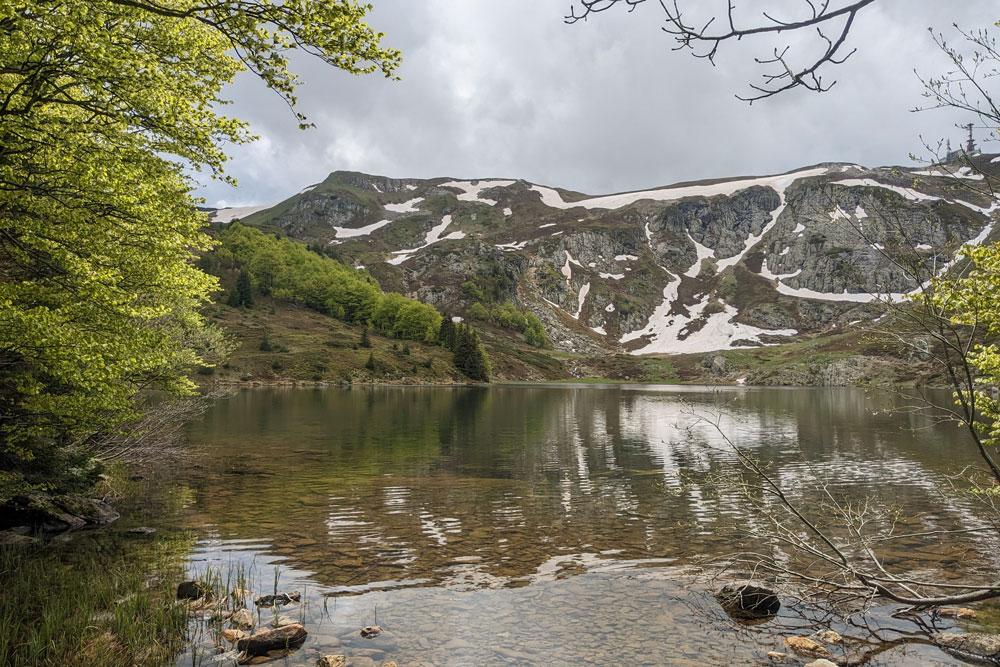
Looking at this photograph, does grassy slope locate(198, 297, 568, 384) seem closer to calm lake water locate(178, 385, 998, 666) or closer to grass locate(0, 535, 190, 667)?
calm lake water locate(178, 385, 998, 666)

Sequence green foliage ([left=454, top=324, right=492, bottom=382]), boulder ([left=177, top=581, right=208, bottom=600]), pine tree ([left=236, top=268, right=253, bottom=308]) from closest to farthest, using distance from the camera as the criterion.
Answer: boulder ([left=177, top=581, right=208, bottom=600]), green foliage ([left=454, top=324, right=492, bottom=382]), pine tree ([left=236, top=268, right=253, bottom=308])

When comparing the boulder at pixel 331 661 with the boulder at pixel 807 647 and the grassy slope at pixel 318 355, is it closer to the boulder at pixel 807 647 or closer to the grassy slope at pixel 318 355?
the boulder at pixel 807 647

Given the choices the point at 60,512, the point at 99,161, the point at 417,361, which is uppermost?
the point at 99,161

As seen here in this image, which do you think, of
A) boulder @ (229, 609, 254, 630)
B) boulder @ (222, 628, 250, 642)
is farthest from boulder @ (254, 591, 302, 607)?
boulder @ (222, 628, 250, 642)

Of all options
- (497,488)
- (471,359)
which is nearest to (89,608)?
(497,488)

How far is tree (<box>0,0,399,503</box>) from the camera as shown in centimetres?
841

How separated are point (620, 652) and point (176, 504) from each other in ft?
58.2

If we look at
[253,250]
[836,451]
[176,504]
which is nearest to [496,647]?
[176,504]

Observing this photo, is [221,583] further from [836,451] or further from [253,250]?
[253,250]

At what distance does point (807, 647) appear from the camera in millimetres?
9805

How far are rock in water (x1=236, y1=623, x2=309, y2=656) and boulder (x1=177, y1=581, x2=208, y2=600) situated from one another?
258cm

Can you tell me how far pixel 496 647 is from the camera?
10.1m

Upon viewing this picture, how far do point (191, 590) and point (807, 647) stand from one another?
1221 centimetres

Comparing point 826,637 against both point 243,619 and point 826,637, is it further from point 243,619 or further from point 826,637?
point 243,619
